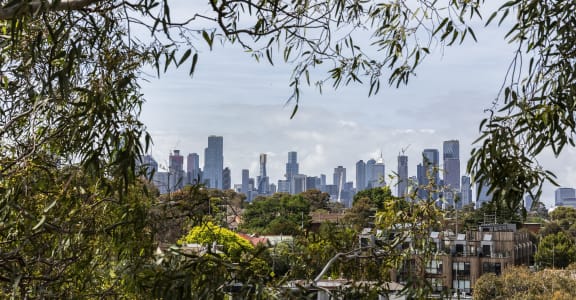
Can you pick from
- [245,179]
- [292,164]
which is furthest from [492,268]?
[292,164]

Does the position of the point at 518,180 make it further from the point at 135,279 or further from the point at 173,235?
the point at 173,235

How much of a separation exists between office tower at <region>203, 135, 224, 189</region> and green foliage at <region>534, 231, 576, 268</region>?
80.0 m

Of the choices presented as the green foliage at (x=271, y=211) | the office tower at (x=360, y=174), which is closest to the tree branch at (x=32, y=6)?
the green foliage at (x=271, y=211)

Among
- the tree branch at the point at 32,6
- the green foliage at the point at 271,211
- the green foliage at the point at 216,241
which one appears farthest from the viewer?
the green foliage at the point at 271,211

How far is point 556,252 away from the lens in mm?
24094

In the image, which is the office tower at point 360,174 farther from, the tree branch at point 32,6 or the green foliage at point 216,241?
the tree branch at point 32,6

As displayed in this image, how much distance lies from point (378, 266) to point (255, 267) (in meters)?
0.71

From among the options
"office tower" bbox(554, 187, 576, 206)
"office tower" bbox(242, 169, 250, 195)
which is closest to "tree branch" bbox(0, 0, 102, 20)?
"office tower" bbox(554, 187, 576, 206)

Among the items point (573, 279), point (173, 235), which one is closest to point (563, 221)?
point (573, 279)

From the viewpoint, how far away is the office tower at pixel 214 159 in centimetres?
10512

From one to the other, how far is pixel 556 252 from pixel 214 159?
8910cm

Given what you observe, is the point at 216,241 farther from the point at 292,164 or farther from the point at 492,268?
the point at 292,164

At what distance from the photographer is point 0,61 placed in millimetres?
2939

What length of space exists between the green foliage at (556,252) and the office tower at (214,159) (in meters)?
80.0
